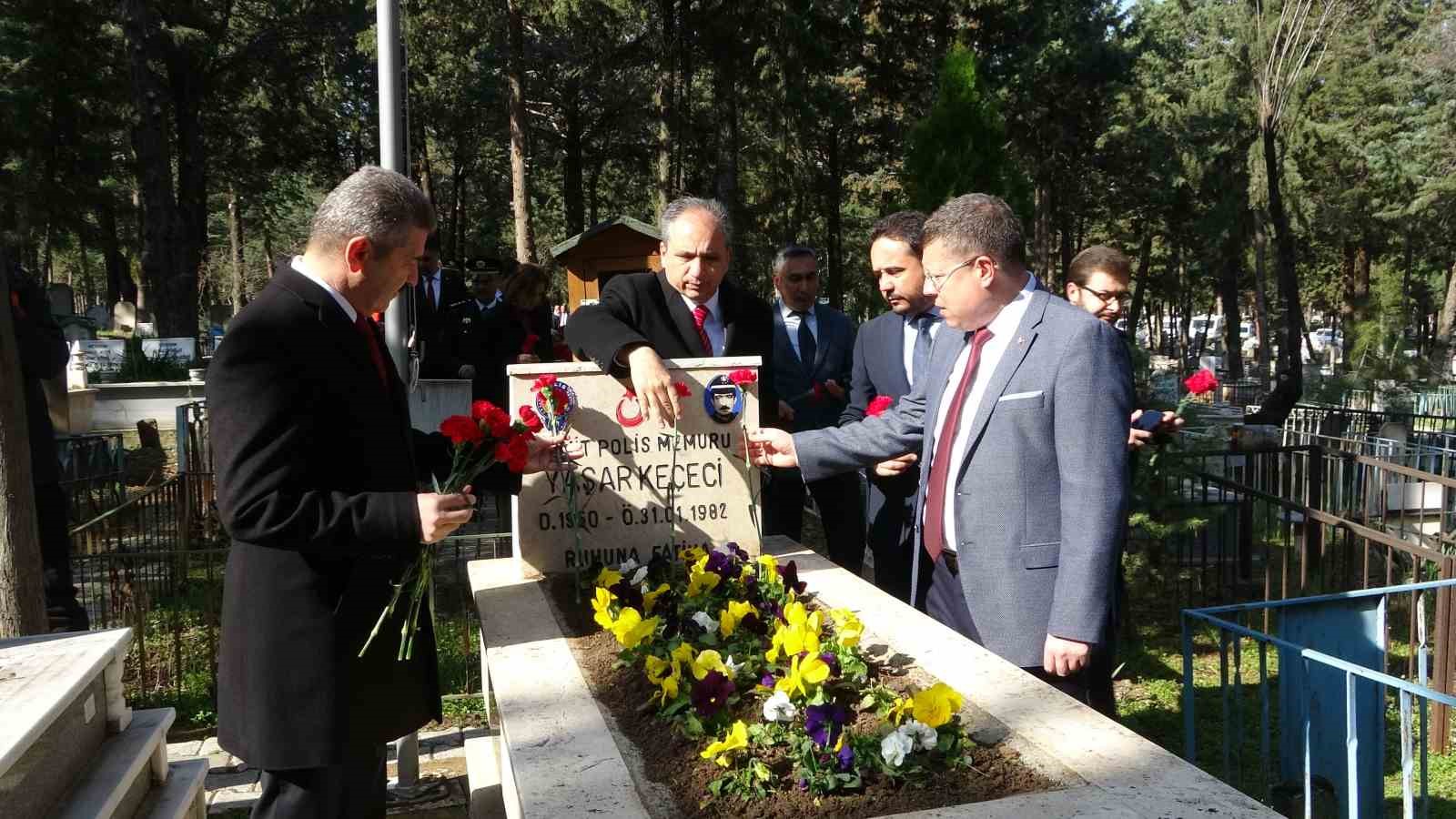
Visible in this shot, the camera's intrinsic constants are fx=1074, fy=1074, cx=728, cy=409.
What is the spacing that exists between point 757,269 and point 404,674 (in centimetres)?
2658

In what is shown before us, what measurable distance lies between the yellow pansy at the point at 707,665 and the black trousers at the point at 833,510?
80.6 inches

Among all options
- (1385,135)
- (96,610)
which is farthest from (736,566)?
(1385,135)

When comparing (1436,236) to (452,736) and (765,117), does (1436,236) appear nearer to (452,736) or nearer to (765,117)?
(765,117)

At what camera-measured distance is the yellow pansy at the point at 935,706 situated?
2.29 metres

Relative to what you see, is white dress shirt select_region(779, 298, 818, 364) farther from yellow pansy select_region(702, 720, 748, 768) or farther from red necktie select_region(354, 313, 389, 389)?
yellow pansy select_region(702, 720, 748, 768)

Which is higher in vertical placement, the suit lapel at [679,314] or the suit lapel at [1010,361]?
the suit lapel at [679,314]

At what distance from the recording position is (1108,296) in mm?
4430

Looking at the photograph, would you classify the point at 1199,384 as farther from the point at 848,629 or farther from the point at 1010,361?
the point at 848,629

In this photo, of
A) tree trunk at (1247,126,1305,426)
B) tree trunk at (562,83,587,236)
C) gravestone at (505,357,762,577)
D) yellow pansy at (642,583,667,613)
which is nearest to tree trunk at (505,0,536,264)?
tree trunk at (562,83,587,236)

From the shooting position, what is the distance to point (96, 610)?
692cm

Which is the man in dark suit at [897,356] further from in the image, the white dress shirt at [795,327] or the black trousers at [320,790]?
the black trousers at [320,790]

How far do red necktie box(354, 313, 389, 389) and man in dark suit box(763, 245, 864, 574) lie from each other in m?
2.38

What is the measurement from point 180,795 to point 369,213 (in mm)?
2025

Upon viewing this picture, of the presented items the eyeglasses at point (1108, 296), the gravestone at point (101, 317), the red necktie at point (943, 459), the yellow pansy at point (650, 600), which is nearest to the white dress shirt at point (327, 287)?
Result: the yellow pansy at point (650, 600)
